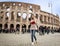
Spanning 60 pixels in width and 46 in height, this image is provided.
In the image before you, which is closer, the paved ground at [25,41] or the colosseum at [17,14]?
the paved ground at [25,41]

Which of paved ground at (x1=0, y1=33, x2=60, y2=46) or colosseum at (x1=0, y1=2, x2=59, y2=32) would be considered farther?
colosseum at (x1=0, y1=2, x2=59, y2=32)

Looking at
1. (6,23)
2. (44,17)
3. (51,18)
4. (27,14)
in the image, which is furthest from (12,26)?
(51,18)

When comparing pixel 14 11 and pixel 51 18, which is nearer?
pixel 14 11

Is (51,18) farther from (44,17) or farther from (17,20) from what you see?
(17,20)

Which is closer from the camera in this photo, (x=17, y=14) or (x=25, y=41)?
(x=25, y=41)

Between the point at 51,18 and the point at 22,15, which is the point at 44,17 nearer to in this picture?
the point at 51,18

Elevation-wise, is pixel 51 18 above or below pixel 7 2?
below

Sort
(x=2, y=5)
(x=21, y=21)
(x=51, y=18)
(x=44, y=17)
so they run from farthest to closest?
(x=51, y=18) < (x=44, y=17) < (x=2, y=5) < (x=21, y=21)

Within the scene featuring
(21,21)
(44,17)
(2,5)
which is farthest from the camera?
(44,17)

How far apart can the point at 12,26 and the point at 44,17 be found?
1582cm

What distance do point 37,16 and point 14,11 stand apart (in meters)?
8.53

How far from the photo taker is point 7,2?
66938 mm

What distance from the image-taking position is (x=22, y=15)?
6272 cm

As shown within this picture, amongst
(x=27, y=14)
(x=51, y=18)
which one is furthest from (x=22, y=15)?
(x=51, y=18)
